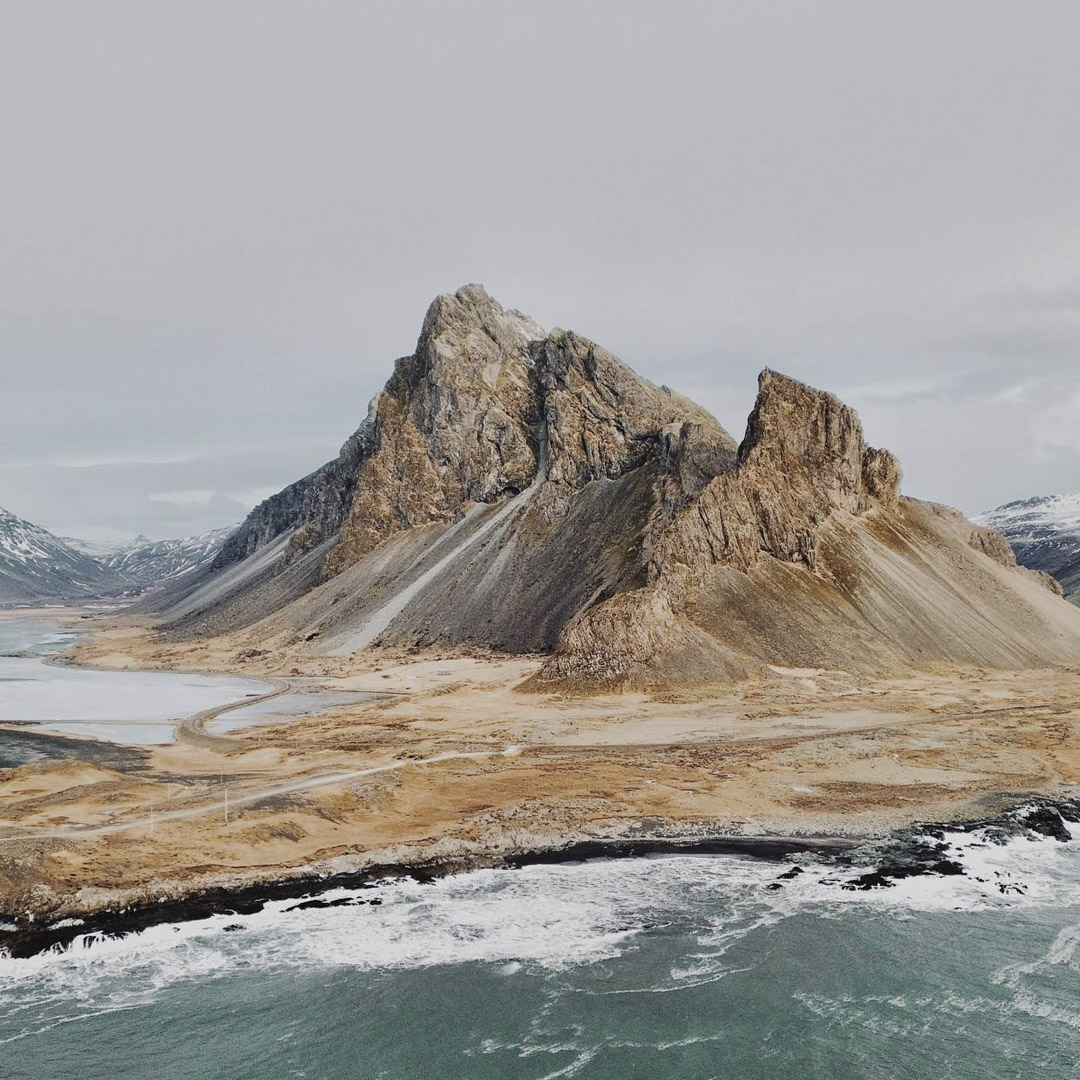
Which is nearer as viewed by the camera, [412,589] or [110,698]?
[110,698]

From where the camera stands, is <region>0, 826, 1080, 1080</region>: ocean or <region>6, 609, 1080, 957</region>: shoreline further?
<region>6, 609, 1080, 957</region>: shoreline

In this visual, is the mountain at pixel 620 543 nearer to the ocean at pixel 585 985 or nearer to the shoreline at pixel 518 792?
the shoreline at pixel 518 792

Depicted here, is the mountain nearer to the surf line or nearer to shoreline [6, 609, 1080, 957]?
the surf line

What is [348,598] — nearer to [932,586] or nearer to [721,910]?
[932,586]

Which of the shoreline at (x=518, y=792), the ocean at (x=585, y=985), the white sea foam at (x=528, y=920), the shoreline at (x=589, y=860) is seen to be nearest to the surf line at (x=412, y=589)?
the shoreline at (x=518, y=792)

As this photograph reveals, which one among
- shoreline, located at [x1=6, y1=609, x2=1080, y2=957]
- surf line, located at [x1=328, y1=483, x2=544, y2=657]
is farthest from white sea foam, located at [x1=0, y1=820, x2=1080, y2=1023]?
surf line, located at [x1=328, y1=483, x2=544, y2=657]

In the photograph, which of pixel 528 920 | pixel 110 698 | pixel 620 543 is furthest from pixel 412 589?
pixel 528 920

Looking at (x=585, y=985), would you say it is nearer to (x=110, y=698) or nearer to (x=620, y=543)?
(x=110, y=698)
